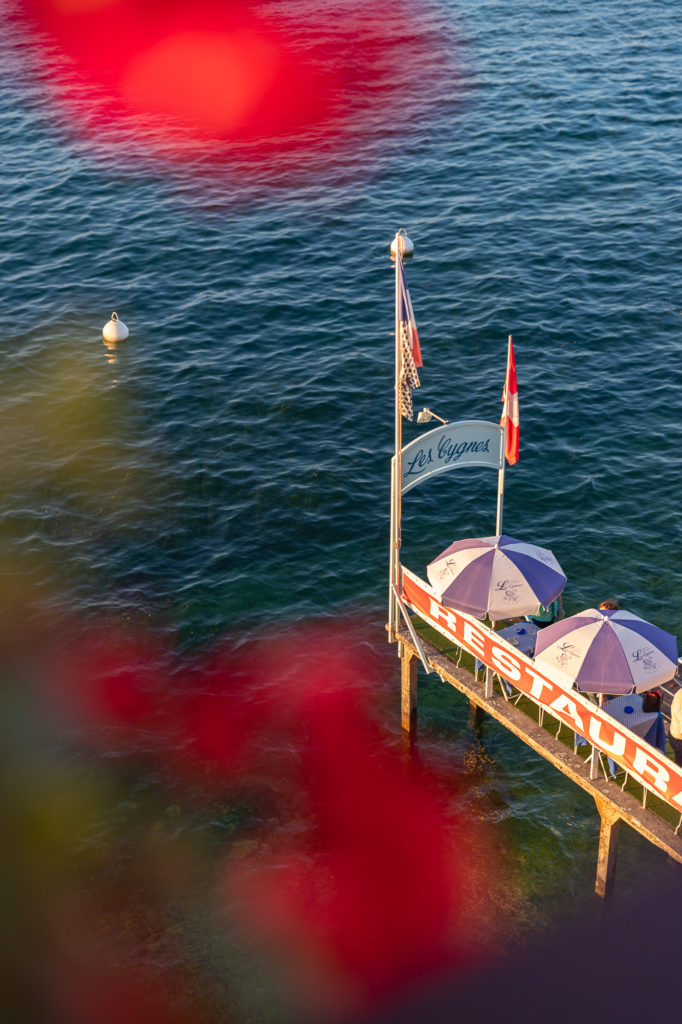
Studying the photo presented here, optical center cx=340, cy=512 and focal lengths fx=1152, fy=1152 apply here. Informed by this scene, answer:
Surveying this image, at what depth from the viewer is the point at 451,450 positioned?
2417 centimetres

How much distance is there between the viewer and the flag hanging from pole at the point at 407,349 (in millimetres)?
22422

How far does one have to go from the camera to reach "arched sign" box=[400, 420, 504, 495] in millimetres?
23688

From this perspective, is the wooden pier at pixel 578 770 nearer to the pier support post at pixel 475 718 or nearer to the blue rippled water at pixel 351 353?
the blue rippled water at pixel 351 353

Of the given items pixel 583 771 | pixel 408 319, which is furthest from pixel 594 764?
pixel 408 319

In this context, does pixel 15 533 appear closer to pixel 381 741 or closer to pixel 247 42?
pixel 381 741

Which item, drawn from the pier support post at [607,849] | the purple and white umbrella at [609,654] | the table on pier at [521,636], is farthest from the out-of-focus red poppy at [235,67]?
the pier support post at [607,849]

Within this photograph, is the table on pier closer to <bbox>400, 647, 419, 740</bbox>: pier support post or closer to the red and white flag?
<bbox>400, 647, 419, 740</bbox>: pier support post

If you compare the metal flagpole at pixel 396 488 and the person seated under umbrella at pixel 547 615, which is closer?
the metal flagpole at pixel 396 488

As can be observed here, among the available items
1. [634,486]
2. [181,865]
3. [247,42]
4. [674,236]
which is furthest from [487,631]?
[247,42]

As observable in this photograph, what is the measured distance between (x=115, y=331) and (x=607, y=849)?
28.7 m

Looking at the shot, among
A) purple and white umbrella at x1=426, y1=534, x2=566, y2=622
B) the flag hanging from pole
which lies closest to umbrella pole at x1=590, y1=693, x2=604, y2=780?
purple and white umbrella at x1=426, y1=534, x2=566, y2=622

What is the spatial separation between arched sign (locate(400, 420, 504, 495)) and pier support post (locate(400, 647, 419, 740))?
13.8 feet

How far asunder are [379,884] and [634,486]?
16461mm

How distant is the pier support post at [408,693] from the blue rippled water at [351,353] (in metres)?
0.90
